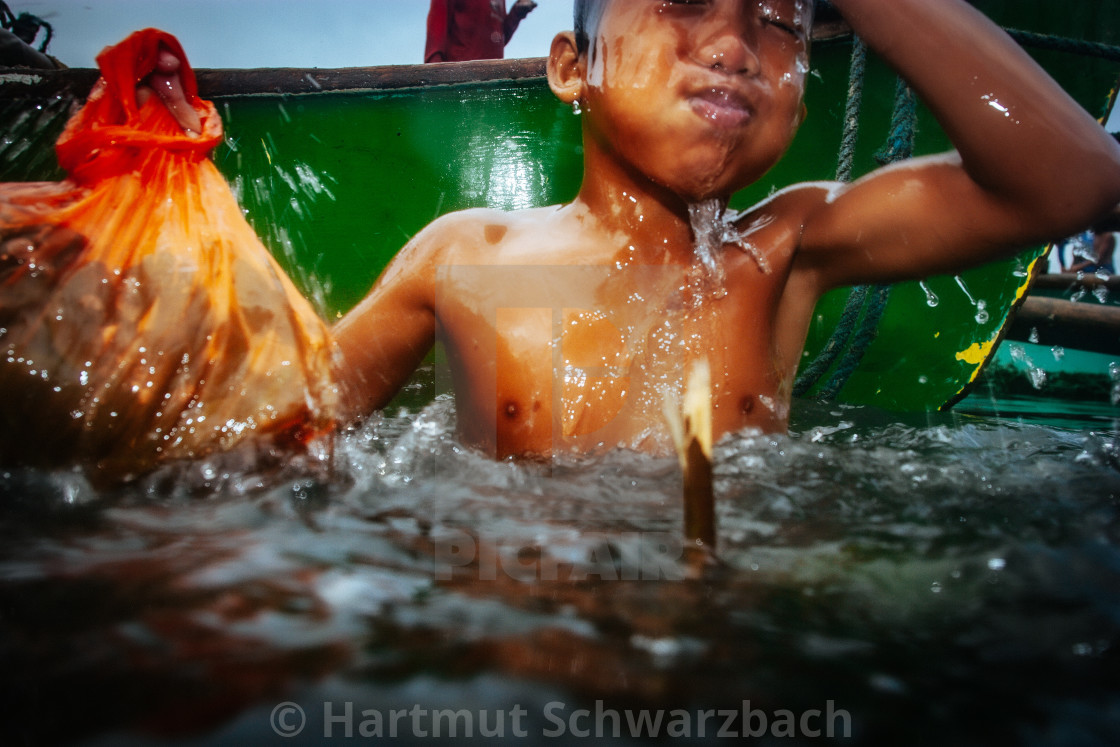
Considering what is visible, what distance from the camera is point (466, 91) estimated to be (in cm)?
280

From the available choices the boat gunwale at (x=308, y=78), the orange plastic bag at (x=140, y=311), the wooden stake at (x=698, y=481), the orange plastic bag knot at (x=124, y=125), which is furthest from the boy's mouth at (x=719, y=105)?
the boat gunwale at (x=308, y=78)

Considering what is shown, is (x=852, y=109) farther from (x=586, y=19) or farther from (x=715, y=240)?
(x=586, y=19)

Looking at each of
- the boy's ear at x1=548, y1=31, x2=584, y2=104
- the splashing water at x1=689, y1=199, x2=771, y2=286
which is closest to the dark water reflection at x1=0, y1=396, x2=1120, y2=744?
the splashing water at x1=689, y1=199, x2=771, y2=286

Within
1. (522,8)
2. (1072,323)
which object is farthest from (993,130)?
(522,8)

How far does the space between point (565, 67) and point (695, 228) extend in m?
0.52

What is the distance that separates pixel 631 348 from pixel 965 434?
3.94 ft

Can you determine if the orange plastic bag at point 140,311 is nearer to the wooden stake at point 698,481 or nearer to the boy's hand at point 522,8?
the wooden stake at point 698,481

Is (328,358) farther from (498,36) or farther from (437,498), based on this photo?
(498,36)

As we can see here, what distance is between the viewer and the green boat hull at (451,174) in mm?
2635

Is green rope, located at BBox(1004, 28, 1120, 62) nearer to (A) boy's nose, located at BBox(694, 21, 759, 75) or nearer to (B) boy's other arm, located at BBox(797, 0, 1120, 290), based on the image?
(B) boy's other arm, located at BBox(797, 0, 1120, 290)

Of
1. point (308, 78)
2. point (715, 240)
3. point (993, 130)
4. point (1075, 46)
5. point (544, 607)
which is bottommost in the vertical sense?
point (544, 607)

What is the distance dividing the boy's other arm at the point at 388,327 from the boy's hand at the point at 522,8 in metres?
5.05

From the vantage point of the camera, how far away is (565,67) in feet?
5.17

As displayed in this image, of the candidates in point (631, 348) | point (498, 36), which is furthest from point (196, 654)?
point (498, 36)
